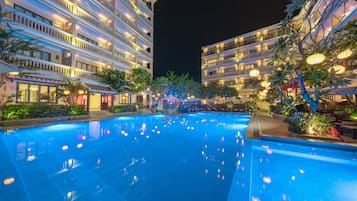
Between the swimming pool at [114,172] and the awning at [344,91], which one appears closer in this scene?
the swimming pool at [114,172]

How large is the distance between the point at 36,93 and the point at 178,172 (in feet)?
57.4

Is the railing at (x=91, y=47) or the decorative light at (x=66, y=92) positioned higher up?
the railing at (x=91, y=47)

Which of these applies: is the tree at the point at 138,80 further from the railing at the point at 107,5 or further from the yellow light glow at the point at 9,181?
the yellow light glow at the point at 9,181

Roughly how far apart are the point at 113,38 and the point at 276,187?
83.0 feet

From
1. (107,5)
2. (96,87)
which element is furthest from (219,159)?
(107,5)

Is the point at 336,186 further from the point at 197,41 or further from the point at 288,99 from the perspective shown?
the point at 197,41

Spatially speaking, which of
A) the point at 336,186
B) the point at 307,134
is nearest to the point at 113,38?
the point at 307,134

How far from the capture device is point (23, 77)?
43.6ft

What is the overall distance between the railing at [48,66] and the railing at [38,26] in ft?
8.83

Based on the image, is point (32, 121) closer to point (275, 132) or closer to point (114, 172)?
point (114, 172)

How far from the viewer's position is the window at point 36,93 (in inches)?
573

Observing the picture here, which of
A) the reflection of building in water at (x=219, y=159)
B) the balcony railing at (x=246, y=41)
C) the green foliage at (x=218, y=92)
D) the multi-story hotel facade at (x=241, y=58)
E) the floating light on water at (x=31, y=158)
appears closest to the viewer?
the reflection of building in water at (x=219, y=159)

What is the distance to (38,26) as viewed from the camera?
14.6 meters

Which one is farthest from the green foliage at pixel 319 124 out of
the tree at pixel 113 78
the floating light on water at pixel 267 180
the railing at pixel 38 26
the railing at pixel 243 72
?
the railing at pixel 243 72
